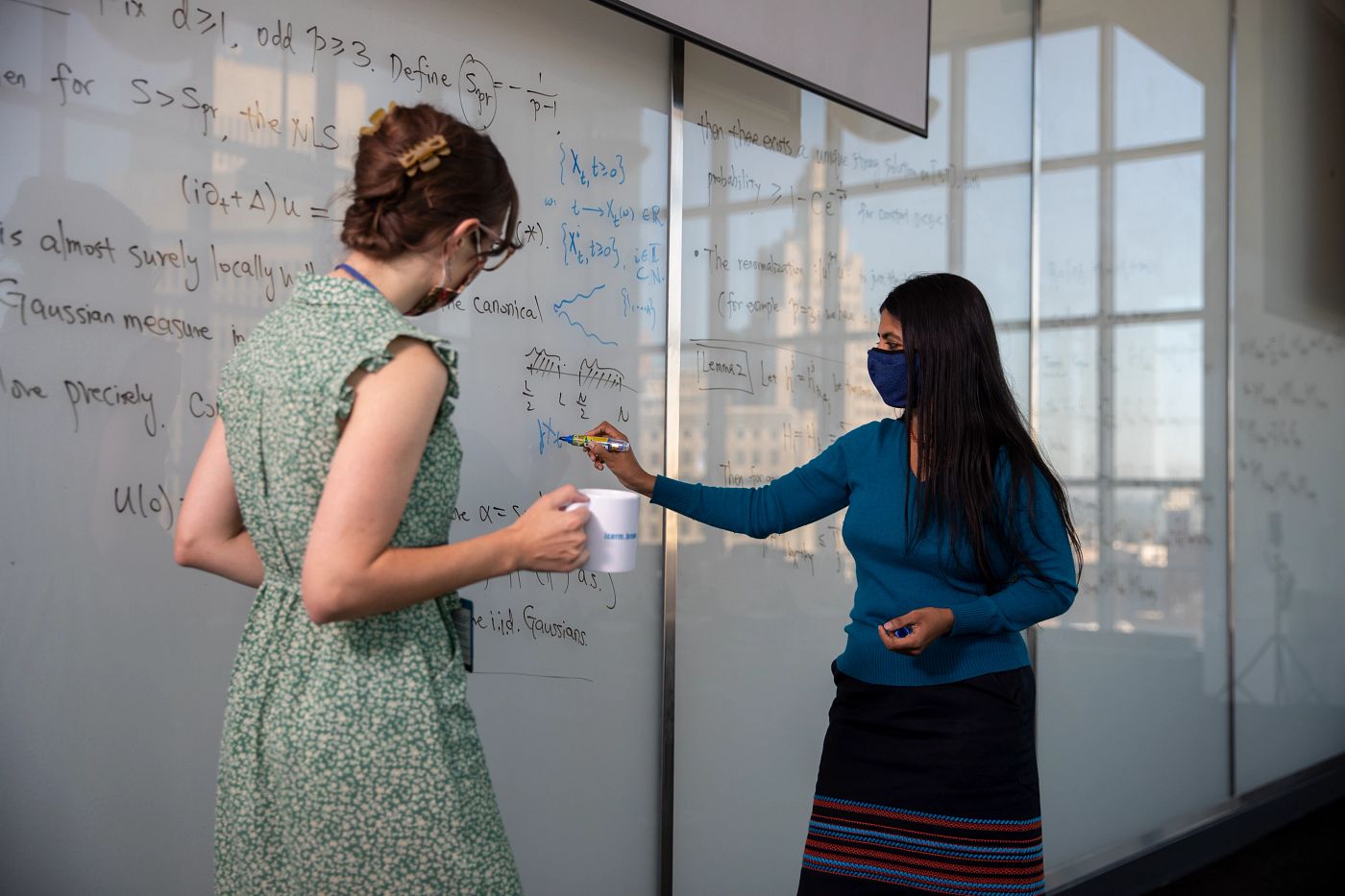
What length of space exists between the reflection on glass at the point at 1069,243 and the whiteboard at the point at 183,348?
1752mm

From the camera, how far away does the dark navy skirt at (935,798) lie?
5.41 ft

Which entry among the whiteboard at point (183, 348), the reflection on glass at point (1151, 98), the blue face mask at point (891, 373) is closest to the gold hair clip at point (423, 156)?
the whiteboard at point (183, 348)

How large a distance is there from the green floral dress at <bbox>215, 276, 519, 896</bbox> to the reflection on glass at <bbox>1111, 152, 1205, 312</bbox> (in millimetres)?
3047

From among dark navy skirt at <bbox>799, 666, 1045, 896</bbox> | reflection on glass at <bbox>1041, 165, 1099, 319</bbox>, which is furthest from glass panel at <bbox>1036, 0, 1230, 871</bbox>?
dark navy skirt at <bbox>799, 666, 1045, 896</bbox>

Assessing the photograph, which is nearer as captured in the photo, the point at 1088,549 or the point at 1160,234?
the point at 1088,549

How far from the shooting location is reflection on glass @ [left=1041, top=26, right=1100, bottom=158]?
130 inches

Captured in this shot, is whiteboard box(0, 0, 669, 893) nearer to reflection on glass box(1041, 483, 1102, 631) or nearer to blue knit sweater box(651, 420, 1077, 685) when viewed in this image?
blue knit sweater box(651, 420, 1077, 685)

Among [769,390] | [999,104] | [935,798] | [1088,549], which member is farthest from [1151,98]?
[935,798]

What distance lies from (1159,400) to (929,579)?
236 centimetres

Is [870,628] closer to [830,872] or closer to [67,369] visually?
[830,872]

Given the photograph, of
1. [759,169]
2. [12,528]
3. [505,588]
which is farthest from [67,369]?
[759,169]

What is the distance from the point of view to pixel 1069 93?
3.37 m

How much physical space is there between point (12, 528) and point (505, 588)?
82 centimetres

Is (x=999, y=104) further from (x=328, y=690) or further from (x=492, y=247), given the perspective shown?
(x=328, y=690)
